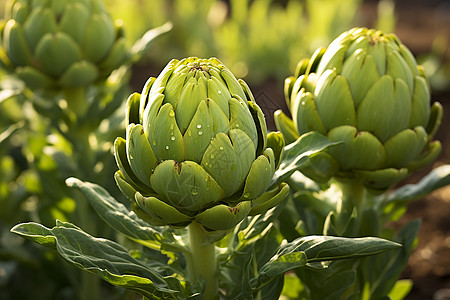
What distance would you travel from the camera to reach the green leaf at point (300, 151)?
0.85m

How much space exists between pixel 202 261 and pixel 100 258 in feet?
0.47

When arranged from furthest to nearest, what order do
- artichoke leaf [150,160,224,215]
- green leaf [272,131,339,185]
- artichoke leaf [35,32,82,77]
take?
1. artichoke leaf [35,32,82,77]
2. green leaf [272,131,339,185]
3. artichoke leaf [150,160,224,215]

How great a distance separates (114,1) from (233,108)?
134 inches

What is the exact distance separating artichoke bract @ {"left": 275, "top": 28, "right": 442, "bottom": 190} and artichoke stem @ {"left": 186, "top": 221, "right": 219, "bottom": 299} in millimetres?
209

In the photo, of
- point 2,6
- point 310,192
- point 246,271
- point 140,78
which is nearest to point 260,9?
point 140,78

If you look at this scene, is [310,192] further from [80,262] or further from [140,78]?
[140,78]

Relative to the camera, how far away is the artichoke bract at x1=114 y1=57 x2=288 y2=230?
2.42 feet

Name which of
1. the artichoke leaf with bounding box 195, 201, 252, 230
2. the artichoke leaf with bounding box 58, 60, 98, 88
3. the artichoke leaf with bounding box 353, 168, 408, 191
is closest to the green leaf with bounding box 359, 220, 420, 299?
the artichoke leaf with bounding box 353, 168, 408, 191

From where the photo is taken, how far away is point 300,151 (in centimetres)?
89

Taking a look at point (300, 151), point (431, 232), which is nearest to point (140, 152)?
point (300, 151)

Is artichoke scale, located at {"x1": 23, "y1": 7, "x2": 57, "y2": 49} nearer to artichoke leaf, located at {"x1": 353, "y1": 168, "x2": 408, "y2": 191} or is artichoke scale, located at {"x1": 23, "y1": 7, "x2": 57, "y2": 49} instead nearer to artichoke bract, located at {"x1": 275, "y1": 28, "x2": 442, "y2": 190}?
artichoke bract, located at {"x1": 275, "y1": 28, "x2": 442, "y2": 190}

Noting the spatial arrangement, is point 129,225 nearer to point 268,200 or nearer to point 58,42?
point 268,200

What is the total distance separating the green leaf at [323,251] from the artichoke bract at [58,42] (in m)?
0.62

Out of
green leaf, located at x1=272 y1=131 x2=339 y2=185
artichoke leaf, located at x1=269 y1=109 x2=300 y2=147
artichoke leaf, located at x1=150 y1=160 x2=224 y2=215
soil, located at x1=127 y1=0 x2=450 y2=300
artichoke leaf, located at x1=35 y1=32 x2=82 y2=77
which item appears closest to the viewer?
artichoke leaf, located at x1=150 y1=160 x2=224 y2=215
